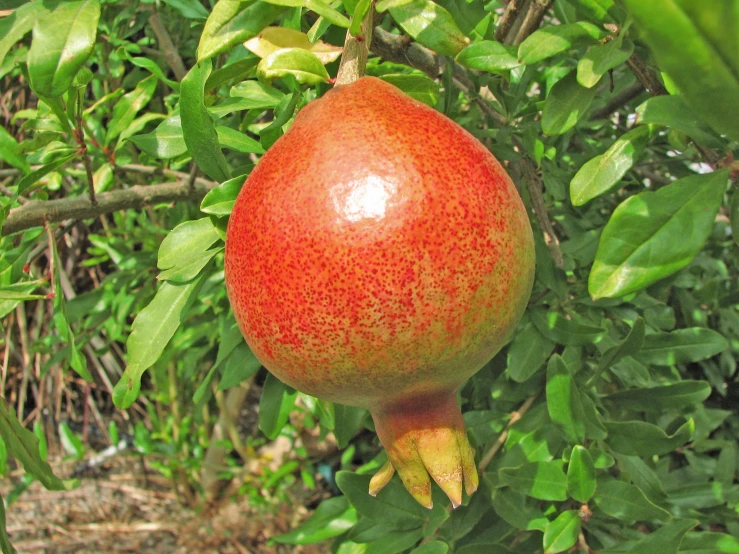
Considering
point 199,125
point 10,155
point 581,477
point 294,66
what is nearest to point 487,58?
point 294,66

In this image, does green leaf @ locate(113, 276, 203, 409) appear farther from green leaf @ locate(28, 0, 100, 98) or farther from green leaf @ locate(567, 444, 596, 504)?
green leaf @ locate(567, 444, 596, 504)

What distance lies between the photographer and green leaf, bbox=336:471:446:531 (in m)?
1.05

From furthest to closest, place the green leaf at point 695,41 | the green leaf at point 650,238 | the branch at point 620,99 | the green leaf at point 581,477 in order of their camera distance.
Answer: the branch at point 620,99, the green leaf at point 581,477, the green leaf at point 650,238, the green leaf at point 695,41

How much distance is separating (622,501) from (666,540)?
0.09 meters

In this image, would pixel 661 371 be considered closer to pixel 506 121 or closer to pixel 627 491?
pixel 627 491

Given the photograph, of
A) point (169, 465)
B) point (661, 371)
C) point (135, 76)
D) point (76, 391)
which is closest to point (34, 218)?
point (135, 76)

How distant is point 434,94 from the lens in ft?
2.63

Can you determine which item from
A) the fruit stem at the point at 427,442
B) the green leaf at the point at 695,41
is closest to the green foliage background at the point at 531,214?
the green leaf at the point at 695,41

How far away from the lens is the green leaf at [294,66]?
2.12 ft

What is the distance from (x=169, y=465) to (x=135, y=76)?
139 cm

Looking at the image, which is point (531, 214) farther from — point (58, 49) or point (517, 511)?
point (58, 49)

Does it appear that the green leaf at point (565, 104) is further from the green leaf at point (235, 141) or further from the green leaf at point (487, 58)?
the green leaf at point (235, 141)

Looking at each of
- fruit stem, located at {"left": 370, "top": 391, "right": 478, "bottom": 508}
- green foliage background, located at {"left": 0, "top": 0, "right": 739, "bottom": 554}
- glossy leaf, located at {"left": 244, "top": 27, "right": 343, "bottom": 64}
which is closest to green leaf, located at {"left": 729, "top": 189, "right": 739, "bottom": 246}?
green foliage background, located at {"left": 0, "top": 0, "right": 739, "bottom": 554}

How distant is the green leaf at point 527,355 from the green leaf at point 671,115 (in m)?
0.46
